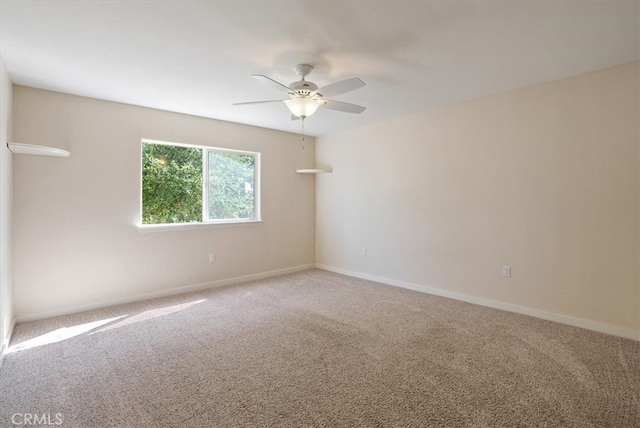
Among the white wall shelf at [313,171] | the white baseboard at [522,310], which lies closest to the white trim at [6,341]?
the white wall shelf at [313,171]

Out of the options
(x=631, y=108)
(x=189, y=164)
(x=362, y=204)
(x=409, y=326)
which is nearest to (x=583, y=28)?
(x=631, y=108)

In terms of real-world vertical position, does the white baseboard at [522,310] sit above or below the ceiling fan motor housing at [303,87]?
below

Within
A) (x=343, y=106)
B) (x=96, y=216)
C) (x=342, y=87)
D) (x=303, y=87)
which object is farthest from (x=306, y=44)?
(x=96, y=216)

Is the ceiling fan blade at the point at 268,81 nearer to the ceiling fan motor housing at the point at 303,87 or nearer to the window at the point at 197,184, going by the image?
the ceiling fan motor housing at the point at 303,87

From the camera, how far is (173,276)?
414 centimetres

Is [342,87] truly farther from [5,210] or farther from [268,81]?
[5,210]

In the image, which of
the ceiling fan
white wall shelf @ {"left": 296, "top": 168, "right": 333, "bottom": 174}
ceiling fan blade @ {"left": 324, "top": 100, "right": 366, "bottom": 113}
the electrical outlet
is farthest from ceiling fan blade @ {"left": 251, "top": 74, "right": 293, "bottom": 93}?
the electrical outlet

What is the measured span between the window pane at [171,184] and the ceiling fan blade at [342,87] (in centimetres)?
254

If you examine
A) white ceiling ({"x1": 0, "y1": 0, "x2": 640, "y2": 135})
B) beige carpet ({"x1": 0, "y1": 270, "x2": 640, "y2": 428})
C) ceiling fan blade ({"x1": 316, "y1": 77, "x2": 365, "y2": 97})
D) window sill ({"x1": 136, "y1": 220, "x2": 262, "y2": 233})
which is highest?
white ceiling ({"x1": 0, "y1": 0, "x2": 640, "y2": 135})

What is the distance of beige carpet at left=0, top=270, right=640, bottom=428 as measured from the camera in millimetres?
1784

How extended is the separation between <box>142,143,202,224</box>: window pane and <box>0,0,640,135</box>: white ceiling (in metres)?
0.87

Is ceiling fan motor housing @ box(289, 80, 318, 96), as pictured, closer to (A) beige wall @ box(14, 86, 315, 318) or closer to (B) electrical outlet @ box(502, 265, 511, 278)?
(A) beige wall @ box(14, 86, 315, 318)

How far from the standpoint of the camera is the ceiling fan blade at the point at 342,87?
2275 millimetres

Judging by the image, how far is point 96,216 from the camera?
3547 mm
